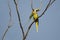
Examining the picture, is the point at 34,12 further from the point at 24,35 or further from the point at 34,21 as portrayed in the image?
→ the point at 24,35

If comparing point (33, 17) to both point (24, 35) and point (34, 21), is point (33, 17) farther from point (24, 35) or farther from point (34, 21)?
point (24, 35)

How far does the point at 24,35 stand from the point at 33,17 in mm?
145

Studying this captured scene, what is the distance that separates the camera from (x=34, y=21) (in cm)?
97

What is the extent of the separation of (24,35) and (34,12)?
173 mm

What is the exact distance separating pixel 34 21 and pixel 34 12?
64 mm

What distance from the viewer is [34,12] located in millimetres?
983

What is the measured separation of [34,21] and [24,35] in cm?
12

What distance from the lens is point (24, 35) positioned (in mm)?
935

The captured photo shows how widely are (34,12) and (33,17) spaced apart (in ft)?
0.12

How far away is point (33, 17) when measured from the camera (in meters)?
0.99

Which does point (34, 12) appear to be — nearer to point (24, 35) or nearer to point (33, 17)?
point (33, 17)

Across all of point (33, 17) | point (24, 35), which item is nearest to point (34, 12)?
point (33, 17)
